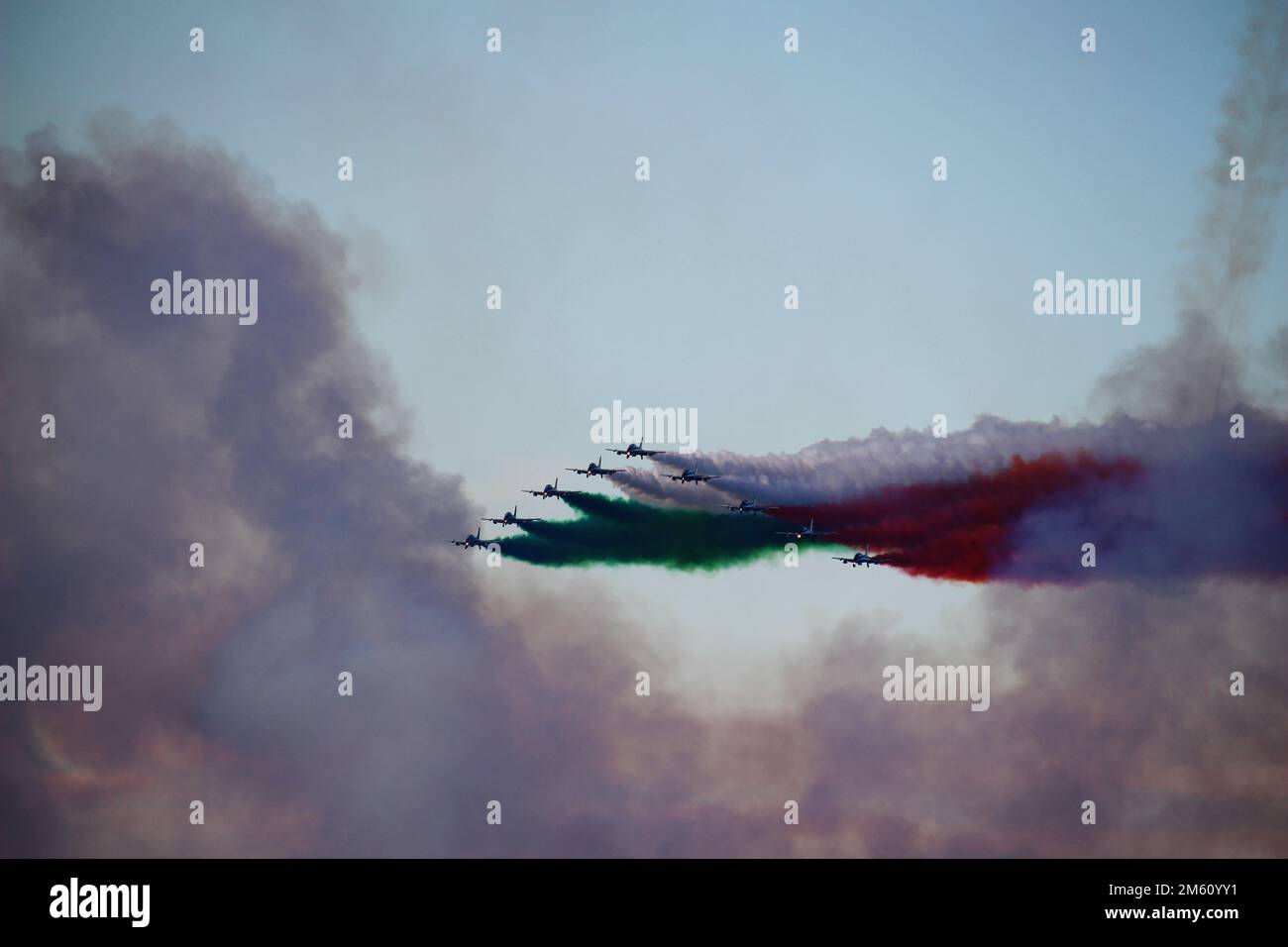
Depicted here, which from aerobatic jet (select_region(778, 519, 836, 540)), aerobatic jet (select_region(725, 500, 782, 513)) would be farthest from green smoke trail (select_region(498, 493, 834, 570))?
aerobatic jet (select_region(778, 519, 836, 540))

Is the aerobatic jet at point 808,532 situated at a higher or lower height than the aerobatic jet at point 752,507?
lower

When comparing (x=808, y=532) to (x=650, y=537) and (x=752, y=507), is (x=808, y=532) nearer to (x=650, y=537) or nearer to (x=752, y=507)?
(x=752, y=507)

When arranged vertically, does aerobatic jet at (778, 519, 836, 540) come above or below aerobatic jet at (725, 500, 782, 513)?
below

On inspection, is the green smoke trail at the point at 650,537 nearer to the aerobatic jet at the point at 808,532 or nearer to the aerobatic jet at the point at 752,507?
the aerobatic jet at the point at 752,507

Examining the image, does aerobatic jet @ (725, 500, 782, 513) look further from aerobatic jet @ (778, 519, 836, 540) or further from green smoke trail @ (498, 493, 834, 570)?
aerobatic jet @ (778, 519, 836, 540)

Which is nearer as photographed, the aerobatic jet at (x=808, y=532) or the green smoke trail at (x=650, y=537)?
the aerobatic jet at (x=808, y=532)

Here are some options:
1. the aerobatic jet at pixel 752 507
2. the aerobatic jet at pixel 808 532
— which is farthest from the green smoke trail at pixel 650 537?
the aerobatic jet at pixel 808 532

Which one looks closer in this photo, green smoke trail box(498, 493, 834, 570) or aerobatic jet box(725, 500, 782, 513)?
aerobatic jet box(725, 500, 782, 513)
